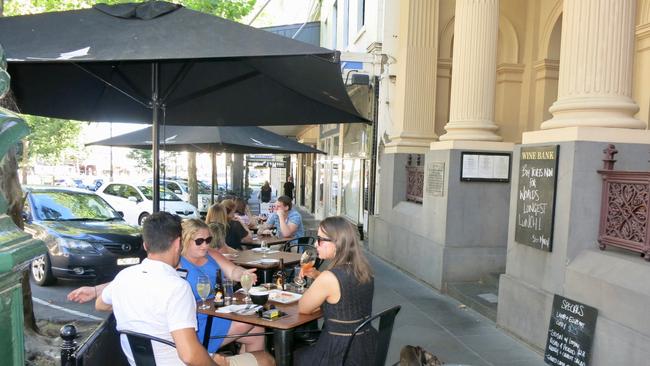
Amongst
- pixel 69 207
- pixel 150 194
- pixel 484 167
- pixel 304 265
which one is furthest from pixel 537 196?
pixel 150 194

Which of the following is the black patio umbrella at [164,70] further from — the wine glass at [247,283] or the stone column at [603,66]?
the stone column at [603,66]

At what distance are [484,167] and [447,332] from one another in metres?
2.82

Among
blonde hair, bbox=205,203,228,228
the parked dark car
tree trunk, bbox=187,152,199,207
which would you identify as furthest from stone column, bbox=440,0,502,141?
tree trunk, bbox=187,152,199,207

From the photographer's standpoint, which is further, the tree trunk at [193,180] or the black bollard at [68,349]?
the tree trunk at [193,180]

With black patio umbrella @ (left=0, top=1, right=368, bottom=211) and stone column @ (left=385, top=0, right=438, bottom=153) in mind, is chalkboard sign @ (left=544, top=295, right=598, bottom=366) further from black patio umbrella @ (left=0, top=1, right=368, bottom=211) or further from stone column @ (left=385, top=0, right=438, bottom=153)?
stone column @ (left=385, top=0, right=438, bottom=153)

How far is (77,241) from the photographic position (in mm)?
7629

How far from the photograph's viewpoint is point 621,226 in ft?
14.5

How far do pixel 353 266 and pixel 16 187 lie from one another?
11.9 feet

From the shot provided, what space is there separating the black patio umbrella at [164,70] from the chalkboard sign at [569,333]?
8.79 feet

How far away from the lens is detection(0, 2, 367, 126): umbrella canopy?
2.97 metres

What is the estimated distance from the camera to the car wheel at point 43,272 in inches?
302

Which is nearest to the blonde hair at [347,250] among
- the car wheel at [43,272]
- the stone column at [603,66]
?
the stone column at [603,66]

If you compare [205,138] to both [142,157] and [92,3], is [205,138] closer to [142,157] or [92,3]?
[92,3]

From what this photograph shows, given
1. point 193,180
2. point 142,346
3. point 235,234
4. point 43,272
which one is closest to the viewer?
point 142,346
